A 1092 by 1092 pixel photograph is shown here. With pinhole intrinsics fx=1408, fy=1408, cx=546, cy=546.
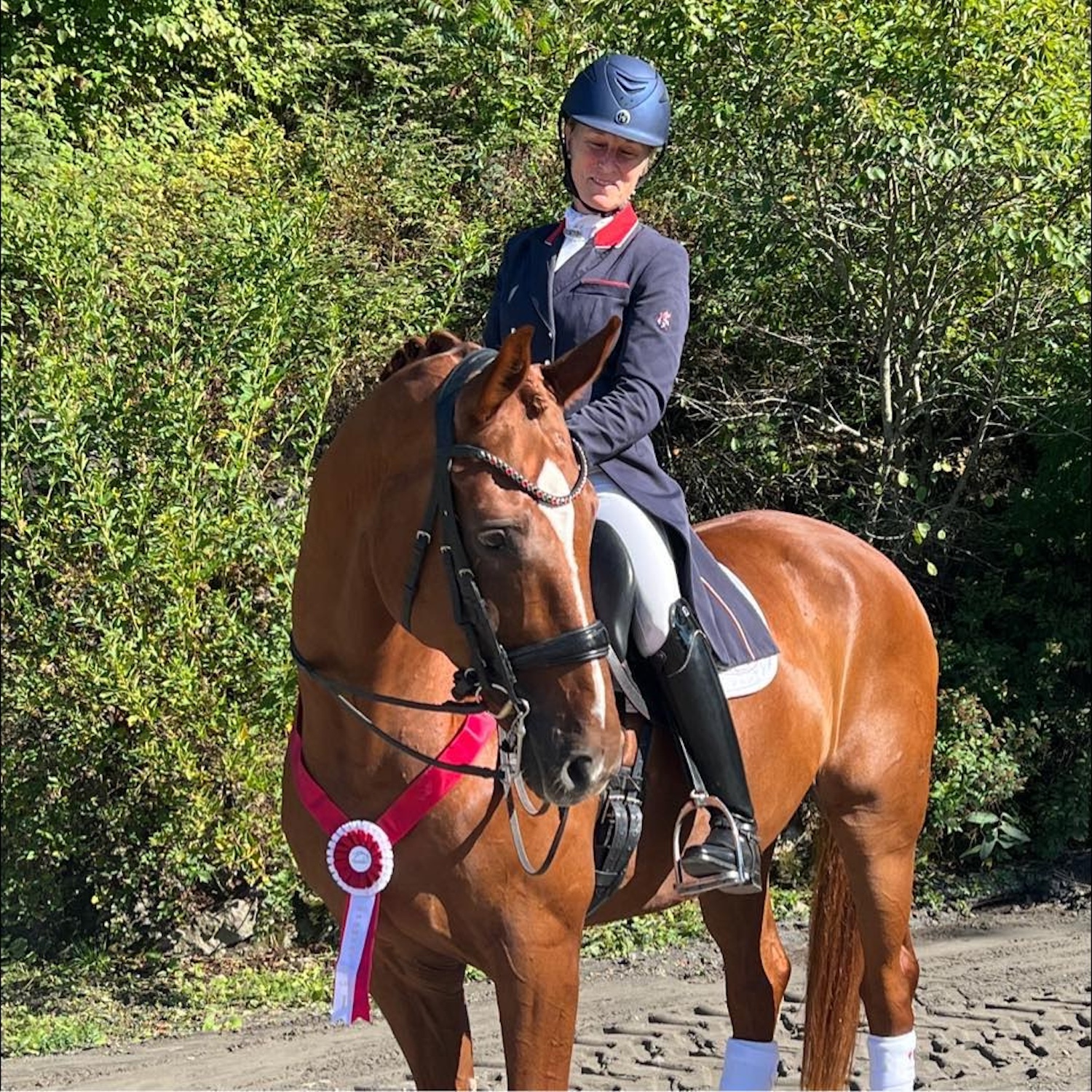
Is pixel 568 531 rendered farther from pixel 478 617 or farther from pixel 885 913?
pixel 885 913

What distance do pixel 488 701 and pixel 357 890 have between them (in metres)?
0.60

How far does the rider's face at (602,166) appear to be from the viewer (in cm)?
331

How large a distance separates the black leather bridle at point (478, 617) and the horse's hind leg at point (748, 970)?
5.49 ft

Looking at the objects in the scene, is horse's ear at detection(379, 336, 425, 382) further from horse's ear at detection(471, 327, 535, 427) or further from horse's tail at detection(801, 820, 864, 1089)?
horse's tail at detection(801, 820, 864, 1089)

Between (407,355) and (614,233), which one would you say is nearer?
(407,355)

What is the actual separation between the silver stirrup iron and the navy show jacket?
38 cm

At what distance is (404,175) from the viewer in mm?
8203

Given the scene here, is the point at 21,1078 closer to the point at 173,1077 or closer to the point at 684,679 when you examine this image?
the point at 173,1077

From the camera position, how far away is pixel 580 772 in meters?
2.41

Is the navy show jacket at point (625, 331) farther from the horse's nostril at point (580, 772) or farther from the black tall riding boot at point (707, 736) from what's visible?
the horse's nostril at point (580, 772)

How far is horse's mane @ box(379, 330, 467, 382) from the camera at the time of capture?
9.21ft

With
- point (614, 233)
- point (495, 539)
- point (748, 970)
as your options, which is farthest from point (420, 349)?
point (748, 970)

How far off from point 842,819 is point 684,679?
3.90 ft

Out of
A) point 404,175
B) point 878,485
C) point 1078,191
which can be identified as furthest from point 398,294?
point 1078,191
